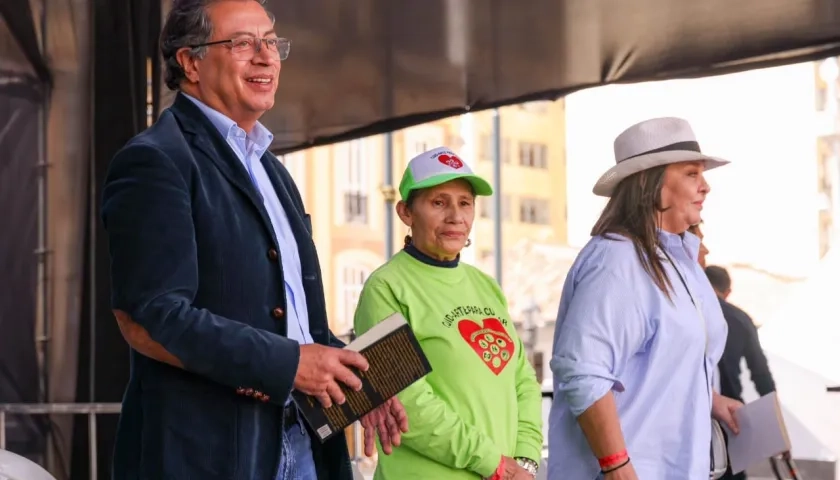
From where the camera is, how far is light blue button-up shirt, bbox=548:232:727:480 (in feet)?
8.32

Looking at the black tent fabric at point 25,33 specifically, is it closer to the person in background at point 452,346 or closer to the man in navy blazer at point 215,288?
the person in background at point 452,346

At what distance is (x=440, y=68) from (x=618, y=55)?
733 mm

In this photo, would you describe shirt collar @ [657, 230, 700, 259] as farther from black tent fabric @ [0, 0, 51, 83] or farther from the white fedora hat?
black tent fabric @ [0, 0, 51, 83]

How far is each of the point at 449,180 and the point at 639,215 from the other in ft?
2.29

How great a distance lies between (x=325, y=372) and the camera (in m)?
1.77

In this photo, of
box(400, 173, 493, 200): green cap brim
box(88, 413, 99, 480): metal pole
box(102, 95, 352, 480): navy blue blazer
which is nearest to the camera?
box(102, 95, 352, 480): navy blue blazer

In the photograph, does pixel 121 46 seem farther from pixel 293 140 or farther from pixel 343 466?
pixel 343 466

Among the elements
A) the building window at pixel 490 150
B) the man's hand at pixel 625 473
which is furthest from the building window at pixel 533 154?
the man's hand at pixel 625 473

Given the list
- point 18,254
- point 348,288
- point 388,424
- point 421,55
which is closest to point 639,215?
point 388,424

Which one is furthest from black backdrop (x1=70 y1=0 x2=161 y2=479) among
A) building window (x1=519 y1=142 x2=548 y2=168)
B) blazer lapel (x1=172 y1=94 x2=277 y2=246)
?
building window (x1=519 y1=142 x2=548 y2=168)

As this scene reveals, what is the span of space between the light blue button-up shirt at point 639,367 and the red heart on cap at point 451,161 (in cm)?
75

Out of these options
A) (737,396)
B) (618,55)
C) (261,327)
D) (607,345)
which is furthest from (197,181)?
(737,396)

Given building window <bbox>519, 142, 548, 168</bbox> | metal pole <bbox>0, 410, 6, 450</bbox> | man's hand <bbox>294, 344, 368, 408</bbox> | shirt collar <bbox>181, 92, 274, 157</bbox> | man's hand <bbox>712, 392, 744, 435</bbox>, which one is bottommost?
metal pole <bbox>0, 410, 6, 450</bbox>

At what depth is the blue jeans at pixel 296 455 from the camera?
185 cm
